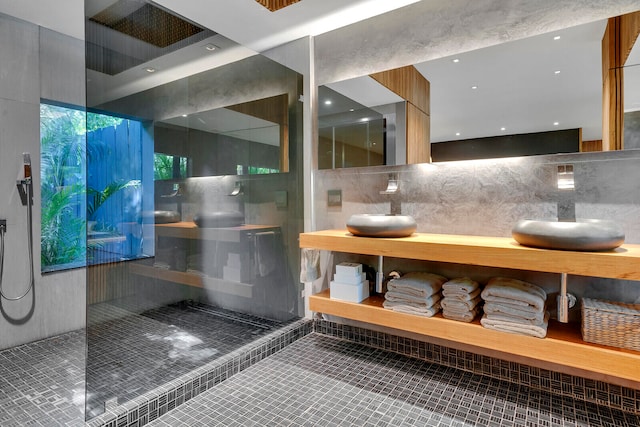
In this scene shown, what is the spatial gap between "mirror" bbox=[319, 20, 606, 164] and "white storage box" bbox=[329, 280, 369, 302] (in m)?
0.91

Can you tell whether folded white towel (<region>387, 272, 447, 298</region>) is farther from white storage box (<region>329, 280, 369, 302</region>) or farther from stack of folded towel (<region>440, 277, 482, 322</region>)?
white storage box (<region>329, 280, 369, 302</region>)

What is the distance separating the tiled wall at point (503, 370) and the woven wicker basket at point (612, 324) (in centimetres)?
37

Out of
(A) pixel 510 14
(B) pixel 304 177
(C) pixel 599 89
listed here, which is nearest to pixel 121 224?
(B) pixel 304 177

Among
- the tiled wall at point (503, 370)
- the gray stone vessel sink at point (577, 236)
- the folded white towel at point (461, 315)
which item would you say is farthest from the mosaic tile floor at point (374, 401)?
the gray stone vessel sink at point (577, 236)

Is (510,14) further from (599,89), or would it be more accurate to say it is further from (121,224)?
(121,224)

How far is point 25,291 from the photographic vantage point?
7.91ft

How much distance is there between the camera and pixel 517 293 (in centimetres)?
167

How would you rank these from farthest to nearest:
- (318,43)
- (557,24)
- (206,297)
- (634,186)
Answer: (318,43) → (206,297) → (557,24) → (634,186)

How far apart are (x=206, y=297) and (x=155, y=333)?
39 centimetres

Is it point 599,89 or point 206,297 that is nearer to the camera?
point 599,89

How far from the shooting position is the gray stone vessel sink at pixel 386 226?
6.45 feet

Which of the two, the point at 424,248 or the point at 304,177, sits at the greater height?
the point at 304,177

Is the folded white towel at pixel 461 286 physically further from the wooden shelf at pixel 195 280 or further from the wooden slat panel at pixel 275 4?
the wooden slat panel at pixel 275 4

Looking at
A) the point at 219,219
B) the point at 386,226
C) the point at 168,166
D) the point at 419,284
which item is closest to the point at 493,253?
the point at 419,284
